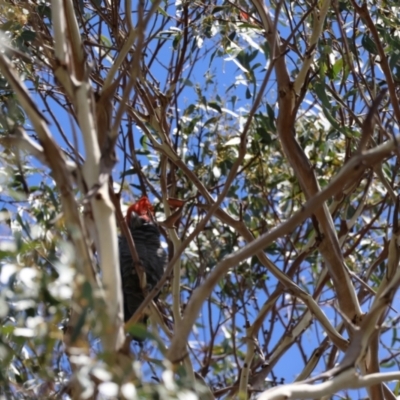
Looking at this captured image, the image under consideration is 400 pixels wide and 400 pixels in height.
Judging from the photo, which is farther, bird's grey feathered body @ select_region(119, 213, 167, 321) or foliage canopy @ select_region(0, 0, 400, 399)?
bird's grey feathered body @ select_region(119, 213, 167, 321)

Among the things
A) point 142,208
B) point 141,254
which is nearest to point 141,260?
point 141,254

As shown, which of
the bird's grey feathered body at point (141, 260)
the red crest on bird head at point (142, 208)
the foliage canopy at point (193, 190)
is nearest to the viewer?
the foliage canopy at point (193, 190)

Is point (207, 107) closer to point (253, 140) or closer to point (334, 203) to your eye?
point (253, 140)

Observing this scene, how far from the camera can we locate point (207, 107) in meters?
3.79

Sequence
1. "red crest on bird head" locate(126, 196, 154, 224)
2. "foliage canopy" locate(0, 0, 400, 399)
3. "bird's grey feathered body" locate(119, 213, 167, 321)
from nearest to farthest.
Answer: "foliage canopy" locate(0, 0, 400, 399), "bird's grey feathered body" locate(119, 213, 167, 321), "red crest on bird head" locate(126, 196, 154, 224)

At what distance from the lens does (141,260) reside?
3635 millimetres

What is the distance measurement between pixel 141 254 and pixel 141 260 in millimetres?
90

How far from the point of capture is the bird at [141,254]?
3.28 meters

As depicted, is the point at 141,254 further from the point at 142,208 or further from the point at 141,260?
the point at 142,208

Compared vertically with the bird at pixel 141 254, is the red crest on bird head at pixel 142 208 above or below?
above

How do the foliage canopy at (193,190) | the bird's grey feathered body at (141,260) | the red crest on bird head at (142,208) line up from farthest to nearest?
1. the red crest on bird head at (142,208)
2. the bird's grey feathered body at (141,260)
3. the foliage canopy at (193,190)

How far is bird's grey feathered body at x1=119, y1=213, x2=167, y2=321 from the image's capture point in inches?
128

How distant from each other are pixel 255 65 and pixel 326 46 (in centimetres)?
46

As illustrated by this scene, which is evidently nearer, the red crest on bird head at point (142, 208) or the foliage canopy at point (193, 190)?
the foliage canopy at point (193, 190)
